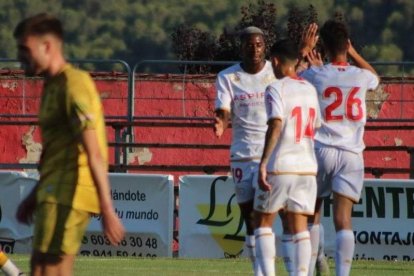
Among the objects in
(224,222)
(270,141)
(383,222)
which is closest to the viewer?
(270,141)

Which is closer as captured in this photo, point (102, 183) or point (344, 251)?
point (102, 183)

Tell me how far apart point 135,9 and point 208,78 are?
5909 cm

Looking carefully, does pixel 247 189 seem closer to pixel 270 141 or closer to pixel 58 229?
pixel 270 141

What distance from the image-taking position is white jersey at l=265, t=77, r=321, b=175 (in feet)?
37.1

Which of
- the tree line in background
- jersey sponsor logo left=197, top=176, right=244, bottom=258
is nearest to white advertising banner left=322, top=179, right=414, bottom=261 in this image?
jersey sponsor logo left=197, top=176, right=244, bottom=258

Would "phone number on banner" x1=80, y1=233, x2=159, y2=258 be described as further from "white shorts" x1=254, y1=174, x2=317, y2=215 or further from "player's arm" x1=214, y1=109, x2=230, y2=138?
"white shorts" x1=254, y1=174, x2=317, y2=215

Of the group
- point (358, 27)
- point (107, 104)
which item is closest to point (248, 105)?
point (107, 104)

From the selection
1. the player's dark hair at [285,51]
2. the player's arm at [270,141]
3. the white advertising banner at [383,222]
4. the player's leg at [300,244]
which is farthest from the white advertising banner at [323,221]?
the player's arm at [270,141]

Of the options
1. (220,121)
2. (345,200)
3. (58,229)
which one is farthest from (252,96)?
(58,229)

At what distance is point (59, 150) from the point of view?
26.7 ft

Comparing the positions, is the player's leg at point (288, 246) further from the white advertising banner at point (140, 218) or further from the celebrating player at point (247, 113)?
the white advertising banner at point (140, 218)

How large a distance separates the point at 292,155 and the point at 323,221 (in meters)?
7.23

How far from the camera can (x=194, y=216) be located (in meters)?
19.1

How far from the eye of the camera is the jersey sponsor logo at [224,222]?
18.8 m
